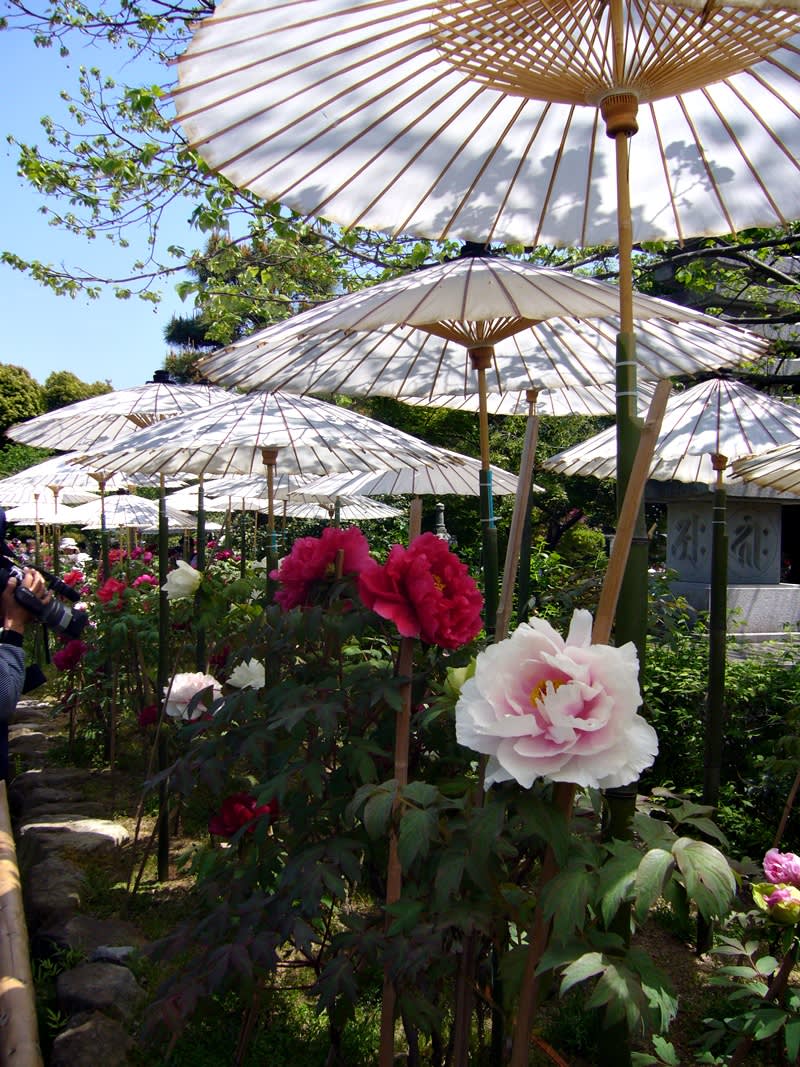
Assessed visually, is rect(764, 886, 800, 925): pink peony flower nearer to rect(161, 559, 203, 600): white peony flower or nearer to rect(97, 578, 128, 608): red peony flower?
rect(161, 559, 203, 600): white peony flower

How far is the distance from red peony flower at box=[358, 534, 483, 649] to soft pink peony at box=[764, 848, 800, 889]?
1.03 m

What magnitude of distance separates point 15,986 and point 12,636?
977 mm

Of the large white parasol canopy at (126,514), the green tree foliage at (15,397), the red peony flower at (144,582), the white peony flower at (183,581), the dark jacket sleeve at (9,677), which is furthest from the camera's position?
the green tree foliage at (15,397)

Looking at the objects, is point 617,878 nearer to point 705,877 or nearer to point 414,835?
point 705,877

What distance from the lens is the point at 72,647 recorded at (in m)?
5.22

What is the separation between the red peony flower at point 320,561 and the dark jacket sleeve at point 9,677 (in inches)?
46.6

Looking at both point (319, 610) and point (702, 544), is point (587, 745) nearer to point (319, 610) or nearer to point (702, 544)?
point (319, 610)

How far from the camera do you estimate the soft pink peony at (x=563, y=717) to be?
93 cm

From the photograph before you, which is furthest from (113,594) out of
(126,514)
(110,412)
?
(126,514)

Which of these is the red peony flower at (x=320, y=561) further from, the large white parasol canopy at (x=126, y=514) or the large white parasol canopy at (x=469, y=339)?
the large white parasol canopy at (x=126, y=514)

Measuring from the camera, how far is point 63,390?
27.8m

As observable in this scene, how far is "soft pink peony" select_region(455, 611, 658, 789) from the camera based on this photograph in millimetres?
931

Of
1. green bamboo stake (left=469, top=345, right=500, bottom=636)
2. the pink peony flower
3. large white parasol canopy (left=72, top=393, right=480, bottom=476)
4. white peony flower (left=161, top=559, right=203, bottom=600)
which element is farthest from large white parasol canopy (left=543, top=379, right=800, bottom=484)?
the pink peony flower

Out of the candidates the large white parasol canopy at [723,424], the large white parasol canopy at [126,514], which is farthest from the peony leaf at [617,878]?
the large white parasol canopy at [126,514]
